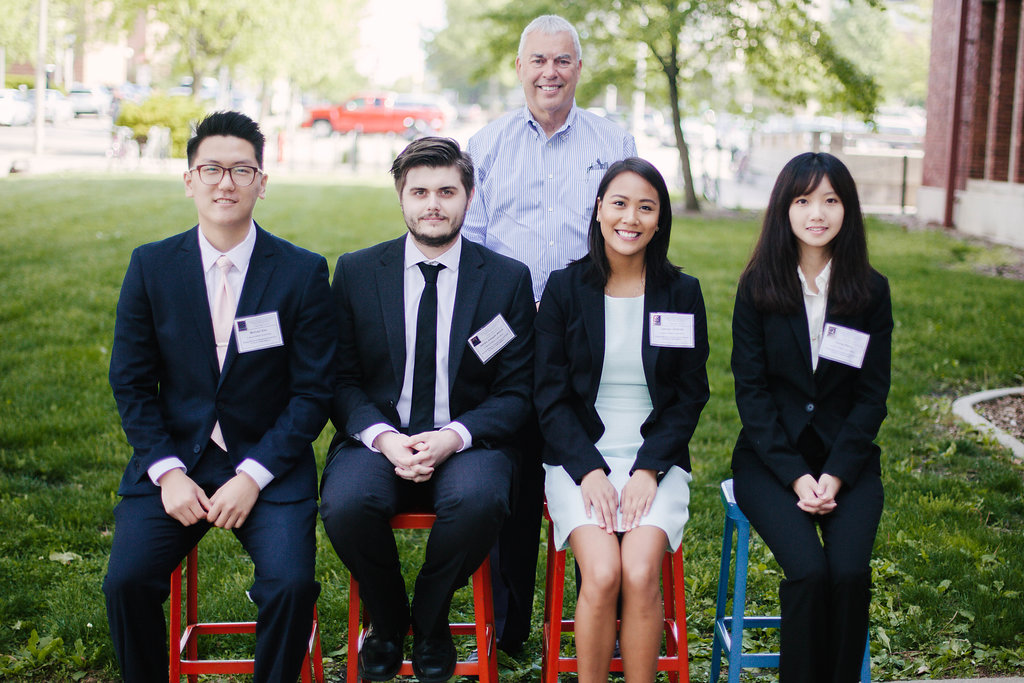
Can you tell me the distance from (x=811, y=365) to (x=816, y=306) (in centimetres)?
22

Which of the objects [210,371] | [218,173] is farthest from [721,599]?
[218,173]

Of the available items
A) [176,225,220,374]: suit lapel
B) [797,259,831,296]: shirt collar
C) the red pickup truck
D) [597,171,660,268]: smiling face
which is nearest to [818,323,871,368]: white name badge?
[797,259,831,296]: shirt collar

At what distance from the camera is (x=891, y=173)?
2206 centimetres

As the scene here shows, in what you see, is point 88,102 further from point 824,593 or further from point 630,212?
point 824,593

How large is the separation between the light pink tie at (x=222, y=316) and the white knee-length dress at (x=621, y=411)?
1140mm

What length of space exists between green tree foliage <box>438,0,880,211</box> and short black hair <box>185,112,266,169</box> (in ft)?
45.3

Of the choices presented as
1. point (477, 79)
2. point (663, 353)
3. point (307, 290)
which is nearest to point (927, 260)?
point (477, 79)

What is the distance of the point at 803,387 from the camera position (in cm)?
322

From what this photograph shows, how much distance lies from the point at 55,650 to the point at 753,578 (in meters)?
2.87

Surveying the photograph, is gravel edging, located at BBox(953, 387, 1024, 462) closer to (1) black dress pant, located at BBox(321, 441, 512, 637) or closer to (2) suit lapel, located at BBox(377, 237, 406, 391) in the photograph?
(1) black dress pant, located at BBox(321, 441, 512, 637)

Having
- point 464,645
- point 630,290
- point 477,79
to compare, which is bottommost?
point 464,645

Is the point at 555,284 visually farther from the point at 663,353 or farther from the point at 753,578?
the point at 753,578

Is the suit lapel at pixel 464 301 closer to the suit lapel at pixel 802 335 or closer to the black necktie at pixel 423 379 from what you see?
the black necktie at pixel 423 379

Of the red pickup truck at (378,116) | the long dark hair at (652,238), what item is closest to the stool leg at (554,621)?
the long dark hair at (652,238)
